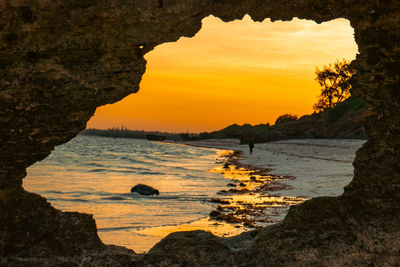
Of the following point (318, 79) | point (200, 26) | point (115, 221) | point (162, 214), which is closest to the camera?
point (200, 26)

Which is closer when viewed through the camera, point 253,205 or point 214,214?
point 214,214

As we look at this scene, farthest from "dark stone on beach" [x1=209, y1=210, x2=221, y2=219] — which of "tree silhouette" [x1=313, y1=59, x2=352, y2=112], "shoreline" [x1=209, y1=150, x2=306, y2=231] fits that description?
"tree silhouette" [x1=313, y1=59, x2=352, y2=112]

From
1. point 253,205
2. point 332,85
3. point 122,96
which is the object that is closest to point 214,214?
point 253,205

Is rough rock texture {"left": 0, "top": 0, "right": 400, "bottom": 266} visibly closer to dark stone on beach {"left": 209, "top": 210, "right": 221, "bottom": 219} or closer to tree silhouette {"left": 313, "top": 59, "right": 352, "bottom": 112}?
dark stone on beach {"left": 209, "top": 210, "right": 221, "bottom": 219}

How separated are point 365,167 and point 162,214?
23.7 ft

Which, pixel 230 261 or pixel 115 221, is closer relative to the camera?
pixel 230 261

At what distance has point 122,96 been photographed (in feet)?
15.0

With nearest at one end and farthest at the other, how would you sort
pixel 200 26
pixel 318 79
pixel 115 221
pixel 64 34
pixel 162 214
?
1. pixel 64 34
2. pixel 200 26
3. pixel 115 221
4. pixel 162 214
5. pixel 318 79

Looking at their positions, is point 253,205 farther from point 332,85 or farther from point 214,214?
point 332,85

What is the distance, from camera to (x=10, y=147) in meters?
4.34

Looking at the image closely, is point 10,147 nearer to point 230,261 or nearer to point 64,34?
point 64,34

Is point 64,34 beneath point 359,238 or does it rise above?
above

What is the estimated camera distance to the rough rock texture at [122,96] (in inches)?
168

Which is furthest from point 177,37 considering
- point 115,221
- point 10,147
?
point 115,221
